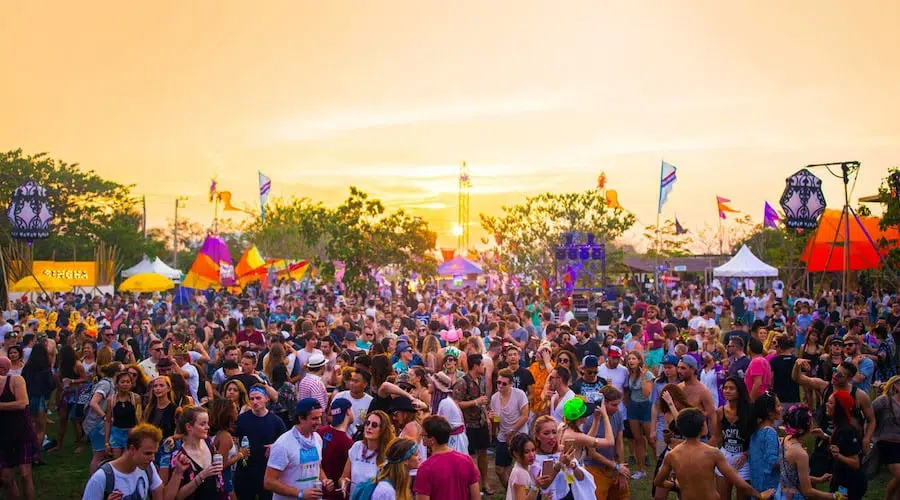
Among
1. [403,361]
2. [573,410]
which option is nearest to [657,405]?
[573,410]

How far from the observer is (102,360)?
36.1ft

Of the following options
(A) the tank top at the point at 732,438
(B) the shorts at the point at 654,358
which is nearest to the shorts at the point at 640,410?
(B) the shorts at the point at 654,358

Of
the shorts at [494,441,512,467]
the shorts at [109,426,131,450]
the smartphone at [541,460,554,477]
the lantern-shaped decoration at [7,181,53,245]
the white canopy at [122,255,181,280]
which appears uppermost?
the lantern-shaped decoration at [7,181,53,245]

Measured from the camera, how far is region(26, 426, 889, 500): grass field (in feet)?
33.3

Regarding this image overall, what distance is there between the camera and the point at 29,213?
2075 centimetres

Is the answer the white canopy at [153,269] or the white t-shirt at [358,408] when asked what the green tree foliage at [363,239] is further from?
the white t-shirt at [358,408]

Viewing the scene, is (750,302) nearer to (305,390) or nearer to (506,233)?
(506,233)

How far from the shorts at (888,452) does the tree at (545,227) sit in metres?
36.0

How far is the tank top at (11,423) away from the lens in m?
8.87

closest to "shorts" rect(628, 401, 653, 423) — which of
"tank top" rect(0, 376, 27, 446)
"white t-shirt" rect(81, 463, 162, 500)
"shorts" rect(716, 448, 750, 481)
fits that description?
"shorts" rect(716, 448, 750, 481)

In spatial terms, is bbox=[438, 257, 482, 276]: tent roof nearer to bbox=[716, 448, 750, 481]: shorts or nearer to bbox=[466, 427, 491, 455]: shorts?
bbox=[466, 427, 491, 455]: shorts

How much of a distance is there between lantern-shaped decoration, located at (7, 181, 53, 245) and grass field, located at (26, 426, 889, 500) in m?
9.52

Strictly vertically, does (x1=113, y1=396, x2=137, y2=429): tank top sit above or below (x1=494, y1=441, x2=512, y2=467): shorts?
above

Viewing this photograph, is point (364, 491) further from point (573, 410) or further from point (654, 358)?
point (654, 358)
